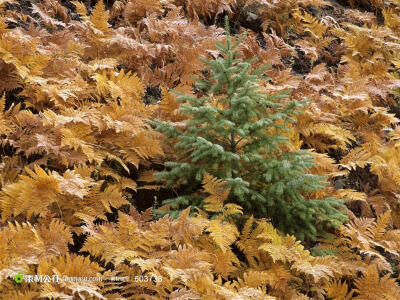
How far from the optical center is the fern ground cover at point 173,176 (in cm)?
357

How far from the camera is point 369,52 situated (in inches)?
304

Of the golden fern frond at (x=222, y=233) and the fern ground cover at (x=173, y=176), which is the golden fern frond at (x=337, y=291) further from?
the golden fern frond at (x=222, y=233)

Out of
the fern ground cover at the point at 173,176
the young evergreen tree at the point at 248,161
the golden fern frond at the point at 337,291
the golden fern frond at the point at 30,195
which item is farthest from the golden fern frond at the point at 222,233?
the golden fern frond at the point at 30,195

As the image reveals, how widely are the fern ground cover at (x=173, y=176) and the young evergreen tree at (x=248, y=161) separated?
0.02m

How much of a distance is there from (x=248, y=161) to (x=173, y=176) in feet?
2.62

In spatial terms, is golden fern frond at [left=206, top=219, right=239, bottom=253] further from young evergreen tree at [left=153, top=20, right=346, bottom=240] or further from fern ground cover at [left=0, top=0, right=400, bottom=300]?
young evergreen tree at [left=153, top=20, right=346, bottom=240]

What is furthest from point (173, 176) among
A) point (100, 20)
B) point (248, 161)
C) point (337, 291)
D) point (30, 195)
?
point (100, 20)

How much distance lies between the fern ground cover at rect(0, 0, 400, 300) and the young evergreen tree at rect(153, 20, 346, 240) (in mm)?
17

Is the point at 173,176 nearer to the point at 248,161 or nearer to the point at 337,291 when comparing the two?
the point at 248,161

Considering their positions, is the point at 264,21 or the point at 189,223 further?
the point at 264,21

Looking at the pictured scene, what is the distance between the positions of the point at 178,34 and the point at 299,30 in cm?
284

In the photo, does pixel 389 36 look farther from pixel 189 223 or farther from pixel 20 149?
pixel 20 149

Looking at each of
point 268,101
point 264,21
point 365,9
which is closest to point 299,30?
point 264,21

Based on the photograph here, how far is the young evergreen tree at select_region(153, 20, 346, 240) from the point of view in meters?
4.05
